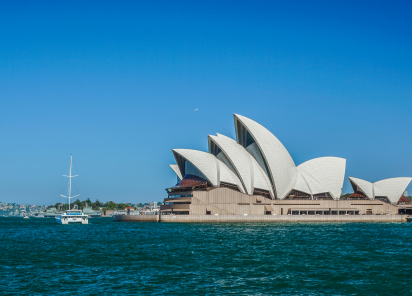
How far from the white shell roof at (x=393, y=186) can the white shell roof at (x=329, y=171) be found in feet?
40.2

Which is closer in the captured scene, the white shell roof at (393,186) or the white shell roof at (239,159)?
the white shell roof at (239,159)

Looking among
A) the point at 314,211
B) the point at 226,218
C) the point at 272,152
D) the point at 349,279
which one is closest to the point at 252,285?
the point at 349,279

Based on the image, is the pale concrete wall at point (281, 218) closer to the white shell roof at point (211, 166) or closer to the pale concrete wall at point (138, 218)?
the pale concrete wall at point (138, 218)

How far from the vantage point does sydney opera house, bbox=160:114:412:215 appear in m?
75.6

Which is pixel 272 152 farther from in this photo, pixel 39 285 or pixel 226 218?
pixel 39 285

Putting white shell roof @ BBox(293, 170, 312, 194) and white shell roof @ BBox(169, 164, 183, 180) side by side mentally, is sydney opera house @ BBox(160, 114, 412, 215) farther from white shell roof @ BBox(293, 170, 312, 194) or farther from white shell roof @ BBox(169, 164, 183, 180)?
white shell roof @ BBox(169, 164, 183, 180)

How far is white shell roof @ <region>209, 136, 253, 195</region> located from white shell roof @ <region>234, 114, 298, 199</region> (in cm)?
357

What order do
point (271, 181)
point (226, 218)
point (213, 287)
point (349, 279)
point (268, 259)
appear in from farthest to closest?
point (271, 181)
point (226, 218)
point (268, 259)
point (349, 279)
point (213, 287)

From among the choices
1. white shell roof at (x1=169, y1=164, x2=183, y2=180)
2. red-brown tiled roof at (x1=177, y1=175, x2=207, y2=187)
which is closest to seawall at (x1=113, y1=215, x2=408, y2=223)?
red-brown tiled roof at (x1=177, y1=175, x2=207, y2=187)

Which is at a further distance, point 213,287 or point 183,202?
point 183,202

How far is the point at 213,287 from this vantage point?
1823cm

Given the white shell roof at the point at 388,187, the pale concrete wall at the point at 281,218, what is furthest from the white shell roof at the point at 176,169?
the white shell roof at the point at 388,187

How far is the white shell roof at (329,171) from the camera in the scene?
85312mm

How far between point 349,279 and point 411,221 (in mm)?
66841
